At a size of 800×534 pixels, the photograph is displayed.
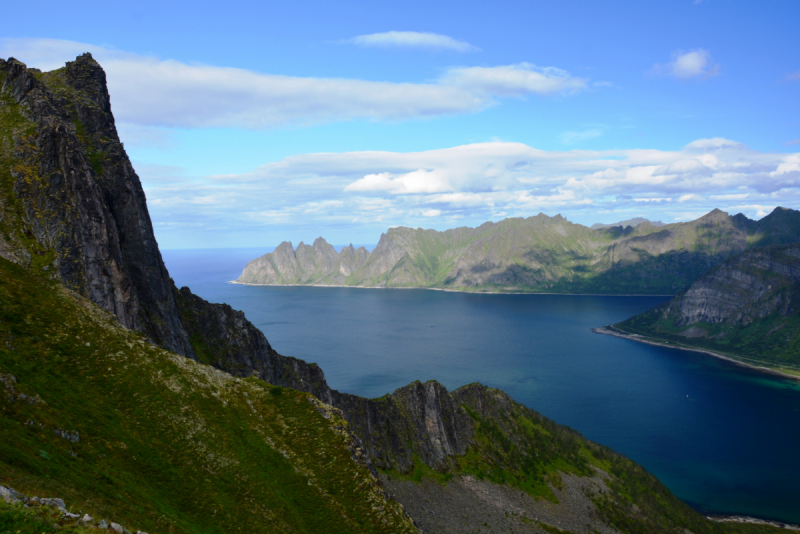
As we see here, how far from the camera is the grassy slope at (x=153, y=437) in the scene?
2694 centimetres

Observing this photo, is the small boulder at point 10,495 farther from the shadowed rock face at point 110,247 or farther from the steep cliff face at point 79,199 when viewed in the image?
the shadowed rock face at point 110,247

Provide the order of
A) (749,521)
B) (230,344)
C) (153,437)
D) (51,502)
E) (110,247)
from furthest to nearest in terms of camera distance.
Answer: (749,521) < (230,344) < (110,247) < (153,437) < (51,502)

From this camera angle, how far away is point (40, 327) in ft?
125

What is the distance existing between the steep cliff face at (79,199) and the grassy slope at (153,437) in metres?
10.0

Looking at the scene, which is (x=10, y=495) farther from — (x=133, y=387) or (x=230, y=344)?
(x=230, y=344)

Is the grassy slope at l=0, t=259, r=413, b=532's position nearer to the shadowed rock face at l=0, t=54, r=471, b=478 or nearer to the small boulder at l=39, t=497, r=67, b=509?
the small boulder at l=39, t=497, r=67, b=509

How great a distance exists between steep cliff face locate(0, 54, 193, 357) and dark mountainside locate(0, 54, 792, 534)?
0.75 feet

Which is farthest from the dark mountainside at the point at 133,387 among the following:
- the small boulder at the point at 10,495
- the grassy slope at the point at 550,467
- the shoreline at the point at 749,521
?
the shoreline at the point at 749,521

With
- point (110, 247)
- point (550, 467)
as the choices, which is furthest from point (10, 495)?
point (550, 467)

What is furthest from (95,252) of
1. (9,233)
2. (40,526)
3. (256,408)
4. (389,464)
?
(389,464)

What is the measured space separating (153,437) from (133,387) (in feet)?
19.5

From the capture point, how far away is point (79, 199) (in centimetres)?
5731

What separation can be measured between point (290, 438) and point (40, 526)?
34168mm

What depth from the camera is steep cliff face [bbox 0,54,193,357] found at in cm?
5169
